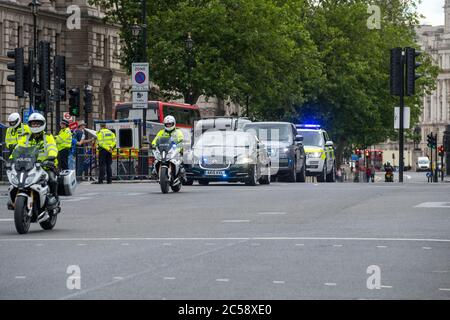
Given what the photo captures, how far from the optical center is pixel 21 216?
793 inches

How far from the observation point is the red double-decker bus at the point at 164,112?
224 ft

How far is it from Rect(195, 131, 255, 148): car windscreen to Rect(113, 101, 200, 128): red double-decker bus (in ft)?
84.4

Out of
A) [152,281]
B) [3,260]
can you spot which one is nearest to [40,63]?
[3,260]

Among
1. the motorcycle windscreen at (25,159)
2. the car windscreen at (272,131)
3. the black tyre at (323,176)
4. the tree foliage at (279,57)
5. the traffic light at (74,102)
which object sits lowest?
the black tyre at (323,176)

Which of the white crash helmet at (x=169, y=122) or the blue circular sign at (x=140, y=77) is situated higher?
the blue circular sign at (x=140, y=77)

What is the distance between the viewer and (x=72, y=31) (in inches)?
3602

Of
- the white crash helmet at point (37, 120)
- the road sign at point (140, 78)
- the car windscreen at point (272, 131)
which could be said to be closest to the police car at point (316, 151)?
the car windscreen at point (272, 131)

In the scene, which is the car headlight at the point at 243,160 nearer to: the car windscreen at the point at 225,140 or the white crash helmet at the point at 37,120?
the car windscreen at the point at 225,140

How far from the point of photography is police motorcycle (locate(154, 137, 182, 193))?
112ft

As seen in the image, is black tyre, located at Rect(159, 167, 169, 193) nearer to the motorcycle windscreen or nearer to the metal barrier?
the motorcycle windscreen
